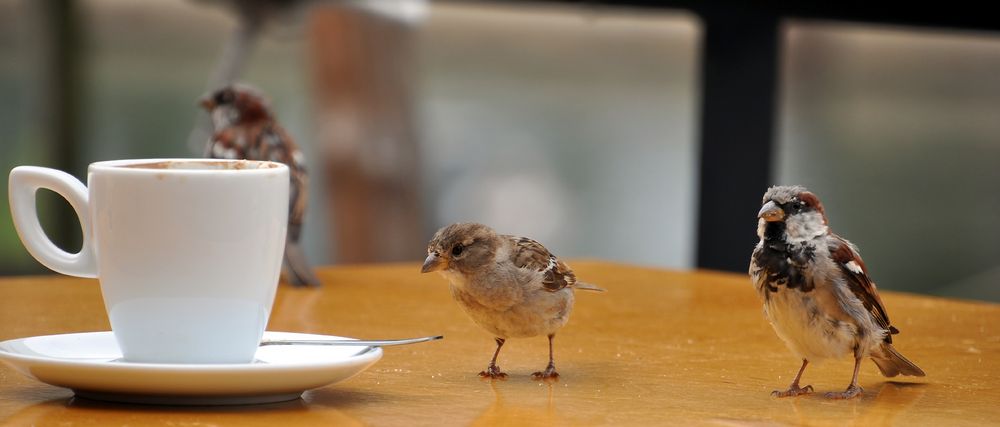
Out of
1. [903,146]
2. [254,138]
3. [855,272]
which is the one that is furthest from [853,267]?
[903,146]

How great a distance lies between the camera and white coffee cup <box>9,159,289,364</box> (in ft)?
4.17

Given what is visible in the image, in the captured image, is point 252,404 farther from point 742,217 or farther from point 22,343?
point 742,217

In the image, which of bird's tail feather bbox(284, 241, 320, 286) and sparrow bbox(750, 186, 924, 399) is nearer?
sparrow bbox(750, 186, 924, 399)

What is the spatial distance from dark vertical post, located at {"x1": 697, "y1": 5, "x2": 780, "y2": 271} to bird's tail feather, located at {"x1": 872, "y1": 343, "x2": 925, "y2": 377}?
2.53m

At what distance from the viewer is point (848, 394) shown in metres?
1.44

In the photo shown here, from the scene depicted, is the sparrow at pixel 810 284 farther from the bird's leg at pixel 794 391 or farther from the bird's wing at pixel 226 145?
the bird's wing at pixel 226 145

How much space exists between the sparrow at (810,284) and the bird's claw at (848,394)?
10 mm

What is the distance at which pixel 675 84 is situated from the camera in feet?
19.2

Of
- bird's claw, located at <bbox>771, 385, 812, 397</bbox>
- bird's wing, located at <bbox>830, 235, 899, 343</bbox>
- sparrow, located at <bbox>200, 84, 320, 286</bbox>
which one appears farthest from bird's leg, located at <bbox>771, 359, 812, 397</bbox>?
sparrow, located at <bbox>200, 84, 320, 286</bbox>

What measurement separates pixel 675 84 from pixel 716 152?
1.65 metres

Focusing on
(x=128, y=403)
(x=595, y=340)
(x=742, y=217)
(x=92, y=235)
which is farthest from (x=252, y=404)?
(x=742, y=217)

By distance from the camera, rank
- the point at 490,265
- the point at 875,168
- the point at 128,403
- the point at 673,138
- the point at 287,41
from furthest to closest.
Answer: the point at 673,138, the point at 287,41, the point at 875,168, the point at 490,265, the point at 128,403

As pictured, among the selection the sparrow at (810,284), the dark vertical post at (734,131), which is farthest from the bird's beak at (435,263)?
the dark vertical post at (734,131)

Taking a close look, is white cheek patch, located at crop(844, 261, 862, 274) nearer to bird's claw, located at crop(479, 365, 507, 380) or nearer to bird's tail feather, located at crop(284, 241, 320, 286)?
bird's claw, located at crop(479, 365, 507, 380)
